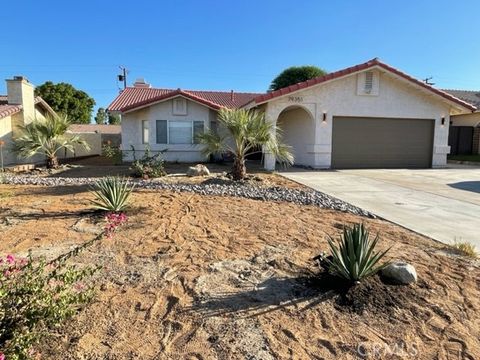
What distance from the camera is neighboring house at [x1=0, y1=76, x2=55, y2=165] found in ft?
56.2

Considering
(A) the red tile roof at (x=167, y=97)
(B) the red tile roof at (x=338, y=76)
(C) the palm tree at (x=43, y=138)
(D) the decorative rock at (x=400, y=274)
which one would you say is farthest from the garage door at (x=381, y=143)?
(D) the decorative rock at (x=400, y=274)

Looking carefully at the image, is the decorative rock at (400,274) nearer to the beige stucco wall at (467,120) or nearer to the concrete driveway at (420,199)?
the concrete driveway at (420,199)

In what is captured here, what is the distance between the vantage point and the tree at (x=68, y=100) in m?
42.3

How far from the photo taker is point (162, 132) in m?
19.8

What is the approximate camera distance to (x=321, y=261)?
14.6 feet

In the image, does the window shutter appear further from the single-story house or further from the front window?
the front window

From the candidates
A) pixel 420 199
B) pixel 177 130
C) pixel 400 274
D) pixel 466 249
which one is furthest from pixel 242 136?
pixel 177 130

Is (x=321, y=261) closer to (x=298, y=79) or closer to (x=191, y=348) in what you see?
(x=191, y=348)

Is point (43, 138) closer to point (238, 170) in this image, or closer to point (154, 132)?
point (154, 132)

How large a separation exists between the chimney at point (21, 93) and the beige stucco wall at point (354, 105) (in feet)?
40.3

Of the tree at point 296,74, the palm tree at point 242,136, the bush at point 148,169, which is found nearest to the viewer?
the palm tree at point 242,136

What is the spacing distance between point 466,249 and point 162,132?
54.8 ft

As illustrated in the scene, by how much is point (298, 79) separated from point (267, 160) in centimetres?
2387

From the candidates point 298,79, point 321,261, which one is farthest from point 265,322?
point 298,79
